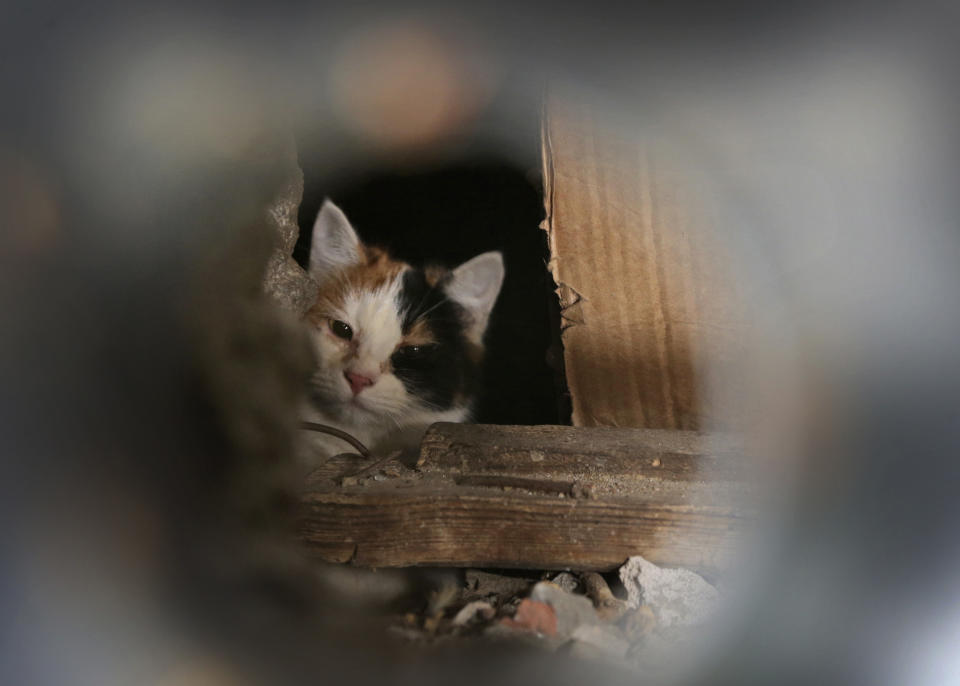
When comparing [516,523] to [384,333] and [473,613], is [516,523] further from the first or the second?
[384,333]

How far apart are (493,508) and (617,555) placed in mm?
114

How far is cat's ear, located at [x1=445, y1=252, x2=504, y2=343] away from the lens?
2.93 feet

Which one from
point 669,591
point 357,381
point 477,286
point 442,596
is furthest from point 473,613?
point 477,286

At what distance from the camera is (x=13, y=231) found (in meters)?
0.54

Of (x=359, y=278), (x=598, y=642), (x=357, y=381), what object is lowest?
(x=598, y=642)

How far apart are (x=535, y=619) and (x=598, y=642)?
0.05 m

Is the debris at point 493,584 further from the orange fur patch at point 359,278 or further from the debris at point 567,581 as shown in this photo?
the orange fur patch at point 359,278

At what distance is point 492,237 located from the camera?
3.01 feet

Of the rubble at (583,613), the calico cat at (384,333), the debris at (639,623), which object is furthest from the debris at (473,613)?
the calico cat at (384,333)

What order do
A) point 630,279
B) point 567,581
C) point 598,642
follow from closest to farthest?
point 598,642, point 567,581, point 630,279

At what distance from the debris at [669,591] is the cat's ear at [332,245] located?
0.44 metres

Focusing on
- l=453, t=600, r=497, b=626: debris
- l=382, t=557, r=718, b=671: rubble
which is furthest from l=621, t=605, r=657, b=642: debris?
l=453, t=600, r=497, b=626: debris

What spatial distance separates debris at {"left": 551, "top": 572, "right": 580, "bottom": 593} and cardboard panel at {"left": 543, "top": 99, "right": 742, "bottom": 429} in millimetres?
247

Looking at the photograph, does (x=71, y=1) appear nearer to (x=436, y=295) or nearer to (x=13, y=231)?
(x=13, y=231)
